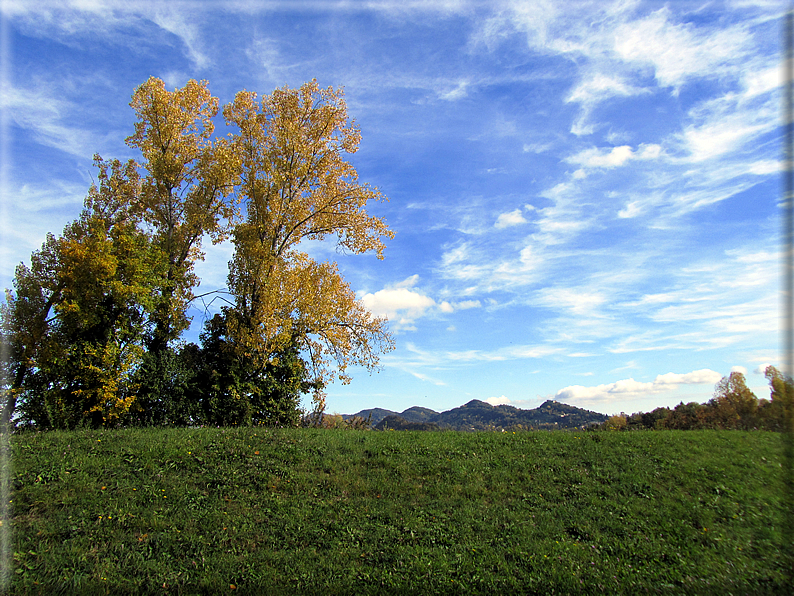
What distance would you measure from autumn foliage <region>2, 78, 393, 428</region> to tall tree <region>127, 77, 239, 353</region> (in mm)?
64

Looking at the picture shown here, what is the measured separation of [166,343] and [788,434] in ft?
68.0

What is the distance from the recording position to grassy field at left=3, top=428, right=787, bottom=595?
26.1ft

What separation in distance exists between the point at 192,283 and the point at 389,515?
675 inches

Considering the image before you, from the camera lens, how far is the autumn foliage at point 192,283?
17.8 metres

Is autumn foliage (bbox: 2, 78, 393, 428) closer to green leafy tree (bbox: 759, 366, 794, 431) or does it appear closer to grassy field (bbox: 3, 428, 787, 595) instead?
grassy field (bbox: 3, 428, 787, 595)

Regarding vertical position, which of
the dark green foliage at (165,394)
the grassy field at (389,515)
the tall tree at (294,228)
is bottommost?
the grassy field at (389,515)

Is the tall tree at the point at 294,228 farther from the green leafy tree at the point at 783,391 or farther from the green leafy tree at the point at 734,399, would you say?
the green leafy tree at the point at 734,399

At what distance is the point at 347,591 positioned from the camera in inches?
303

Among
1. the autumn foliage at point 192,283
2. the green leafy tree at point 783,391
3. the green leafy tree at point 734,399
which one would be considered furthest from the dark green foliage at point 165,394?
the green leafy tree at point 734,399

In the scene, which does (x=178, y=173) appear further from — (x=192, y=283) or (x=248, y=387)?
(x=248, y=387)

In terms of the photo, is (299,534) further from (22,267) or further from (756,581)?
(22,267)

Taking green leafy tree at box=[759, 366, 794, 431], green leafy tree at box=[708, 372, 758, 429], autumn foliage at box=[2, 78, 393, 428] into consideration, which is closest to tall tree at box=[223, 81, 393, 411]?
autumn foliage at box=[2, 78, 393, 428]

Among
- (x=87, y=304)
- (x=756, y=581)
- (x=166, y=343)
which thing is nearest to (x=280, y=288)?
(x=166, y=343)

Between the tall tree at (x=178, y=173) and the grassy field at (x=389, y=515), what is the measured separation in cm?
1048
